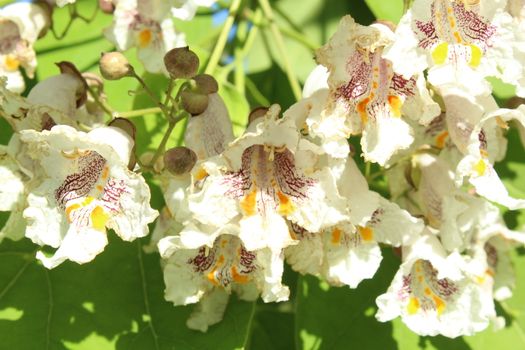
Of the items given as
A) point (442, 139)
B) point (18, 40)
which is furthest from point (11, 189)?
point (442, 139)

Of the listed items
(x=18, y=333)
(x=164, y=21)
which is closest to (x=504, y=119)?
(x=164, y=21)

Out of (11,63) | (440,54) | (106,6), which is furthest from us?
(106,6)

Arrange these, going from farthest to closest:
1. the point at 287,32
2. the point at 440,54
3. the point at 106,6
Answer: the point at 287,32 < the point at 106,6 < the point at 440,54

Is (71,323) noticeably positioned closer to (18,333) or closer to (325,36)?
(18,333)

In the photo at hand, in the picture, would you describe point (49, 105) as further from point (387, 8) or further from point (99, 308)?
point (387, 8)

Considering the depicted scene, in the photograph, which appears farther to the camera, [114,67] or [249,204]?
[114,67]

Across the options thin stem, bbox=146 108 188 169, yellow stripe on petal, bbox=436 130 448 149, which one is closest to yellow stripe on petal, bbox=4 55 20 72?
thin stem, bbox=146 108 188 169

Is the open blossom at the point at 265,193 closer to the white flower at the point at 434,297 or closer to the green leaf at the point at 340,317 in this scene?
the white flower at the point at 434,297
